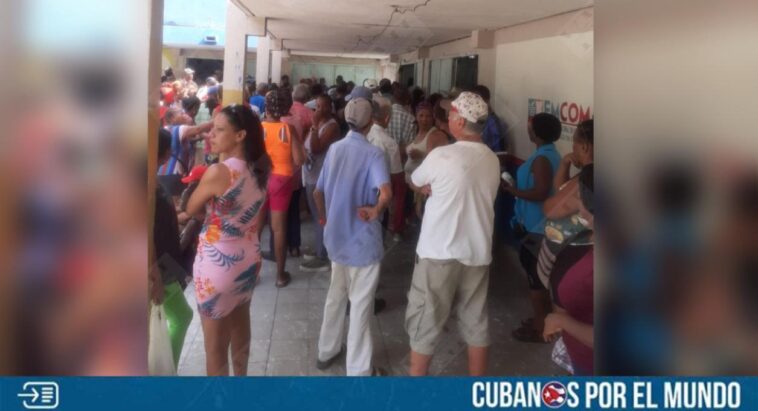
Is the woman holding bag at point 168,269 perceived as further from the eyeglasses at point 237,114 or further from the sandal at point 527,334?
the sandal at point 527,334

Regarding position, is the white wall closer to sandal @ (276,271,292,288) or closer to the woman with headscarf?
the woman with headscarf

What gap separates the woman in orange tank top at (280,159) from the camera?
3.65 meters

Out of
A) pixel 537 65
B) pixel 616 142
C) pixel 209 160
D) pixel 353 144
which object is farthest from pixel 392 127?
pixel 616 142

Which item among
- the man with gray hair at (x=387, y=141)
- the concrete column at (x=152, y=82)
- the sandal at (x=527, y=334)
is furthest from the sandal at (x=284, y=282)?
the concrete column at (x=152, y=82)

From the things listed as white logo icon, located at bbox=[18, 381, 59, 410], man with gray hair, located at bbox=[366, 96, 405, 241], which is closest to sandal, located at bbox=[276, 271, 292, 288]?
man with gray hair, located at bbox=[366, 96, 405, 241]

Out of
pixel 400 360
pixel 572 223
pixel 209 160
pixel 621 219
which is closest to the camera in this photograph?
pixel 621 219

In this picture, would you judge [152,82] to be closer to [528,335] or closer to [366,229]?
[366,229]

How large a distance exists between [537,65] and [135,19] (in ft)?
15.7

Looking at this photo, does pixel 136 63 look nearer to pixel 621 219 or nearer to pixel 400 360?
pixel 621 219

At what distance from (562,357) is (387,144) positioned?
2358 mm

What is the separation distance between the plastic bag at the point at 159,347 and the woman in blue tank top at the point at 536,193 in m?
2.04

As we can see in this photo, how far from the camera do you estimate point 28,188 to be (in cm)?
129

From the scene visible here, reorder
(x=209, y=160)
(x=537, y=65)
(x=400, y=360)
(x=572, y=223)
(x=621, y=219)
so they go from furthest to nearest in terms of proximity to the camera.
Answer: (x=537, y=65) → (x=400, y=360) → (x=209, y=160) → (x=572, y=223) → (x=621, y=219)

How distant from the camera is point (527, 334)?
11.0ft
